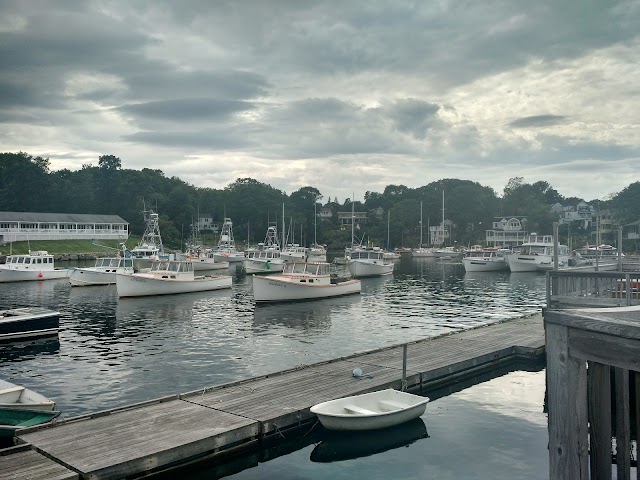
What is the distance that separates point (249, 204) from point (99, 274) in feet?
301

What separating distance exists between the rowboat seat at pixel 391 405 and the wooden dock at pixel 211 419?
128 cm

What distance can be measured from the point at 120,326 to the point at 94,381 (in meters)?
13.3

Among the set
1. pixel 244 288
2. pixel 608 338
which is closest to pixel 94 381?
pixel 608 338

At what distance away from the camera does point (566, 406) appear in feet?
16.8

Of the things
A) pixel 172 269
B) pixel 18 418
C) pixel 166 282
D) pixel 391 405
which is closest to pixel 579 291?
pixel 391 405

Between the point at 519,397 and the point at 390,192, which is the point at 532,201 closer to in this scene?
the point at 390,192

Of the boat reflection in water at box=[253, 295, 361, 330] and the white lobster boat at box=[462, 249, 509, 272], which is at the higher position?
the white lobster boat at box=[462, 249, 509, 272]

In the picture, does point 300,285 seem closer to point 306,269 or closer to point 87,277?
point 306,269

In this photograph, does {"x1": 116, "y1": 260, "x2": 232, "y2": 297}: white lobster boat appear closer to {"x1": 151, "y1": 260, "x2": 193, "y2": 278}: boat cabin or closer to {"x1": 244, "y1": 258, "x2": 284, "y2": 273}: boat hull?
{"x1": 151, "y1": 260, "x2": 193, "y2": 278}: boat cabin

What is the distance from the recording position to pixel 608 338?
4.84 meters

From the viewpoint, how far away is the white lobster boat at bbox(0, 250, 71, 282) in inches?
2410

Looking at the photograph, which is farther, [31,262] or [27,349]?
[31,262]

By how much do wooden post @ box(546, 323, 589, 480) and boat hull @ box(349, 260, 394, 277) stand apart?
2655 inches

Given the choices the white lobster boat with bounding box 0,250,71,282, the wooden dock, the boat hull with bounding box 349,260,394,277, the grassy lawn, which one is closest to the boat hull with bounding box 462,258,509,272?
Answer: the boat hull with bounding box 349,260,394,277
